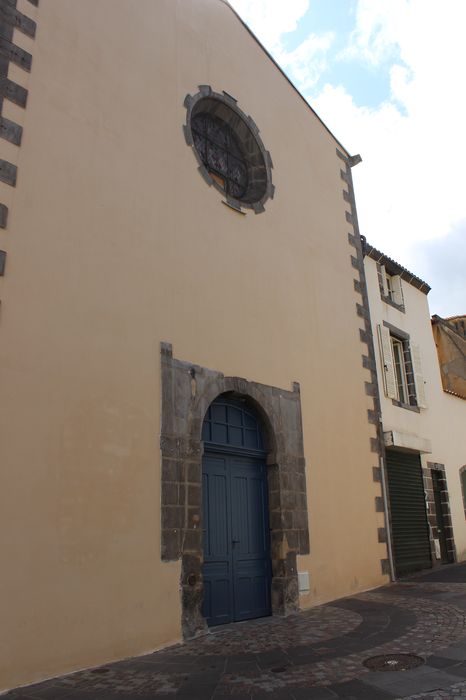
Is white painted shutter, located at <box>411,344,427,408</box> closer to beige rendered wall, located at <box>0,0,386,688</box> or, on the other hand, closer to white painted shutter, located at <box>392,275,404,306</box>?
white painted shutter, located at <box>392,275,404,306</box>

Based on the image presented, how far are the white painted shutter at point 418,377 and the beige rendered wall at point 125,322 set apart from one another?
9.70 feet

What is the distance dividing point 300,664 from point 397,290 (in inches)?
345

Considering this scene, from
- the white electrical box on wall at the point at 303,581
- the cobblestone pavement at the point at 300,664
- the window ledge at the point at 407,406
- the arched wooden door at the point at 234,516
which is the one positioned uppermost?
the window ledge at the point at 407,406

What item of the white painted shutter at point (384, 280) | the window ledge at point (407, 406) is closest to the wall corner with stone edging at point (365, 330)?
the window ledge at point (407, 406)

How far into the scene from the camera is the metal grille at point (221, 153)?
767 cm

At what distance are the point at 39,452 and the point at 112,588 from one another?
132 cm

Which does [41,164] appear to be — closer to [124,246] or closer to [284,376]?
[124,246]

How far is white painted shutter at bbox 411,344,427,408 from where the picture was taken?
1120 centimetres

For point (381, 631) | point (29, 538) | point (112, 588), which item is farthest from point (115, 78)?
point (381, 631)

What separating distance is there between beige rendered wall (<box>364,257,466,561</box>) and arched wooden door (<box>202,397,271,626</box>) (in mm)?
4012

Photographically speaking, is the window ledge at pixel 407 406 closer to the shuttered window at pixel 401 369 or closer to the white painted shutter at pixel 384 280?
the shuttered window at pixel 401 369

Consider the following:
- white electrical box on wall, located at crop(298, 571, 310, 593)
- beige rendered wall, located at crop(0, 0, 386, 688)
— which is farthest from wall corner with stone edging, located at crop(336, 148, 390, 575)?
white electrical box on wall, located at crop(298, 571, 310, 593)

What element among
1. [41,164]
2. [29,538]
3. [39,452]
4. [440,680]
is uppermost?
[41,164]

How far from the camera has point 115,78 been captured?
6164 millimetres
